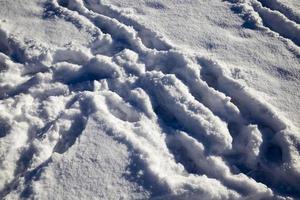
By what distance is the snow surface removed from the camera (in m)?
1.49

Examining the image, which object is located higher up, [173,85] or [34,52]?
[173,85]

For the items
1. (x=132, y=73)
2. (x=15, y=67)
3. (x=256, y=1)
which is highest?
(x=256, y=1)

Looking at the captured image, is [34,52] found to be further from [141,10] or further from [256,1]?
[256,1]

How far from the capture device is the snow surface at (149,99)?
4.89ft

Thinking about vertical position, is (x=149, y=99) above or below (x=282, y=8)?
below

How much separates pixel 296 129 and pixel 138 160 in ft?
2.64

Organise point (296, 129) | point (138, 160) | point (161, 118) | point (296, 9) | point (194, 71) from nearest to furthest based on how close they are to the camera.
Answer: point (138, 160) → point (296, 129) → point (161, 118) → point (194, 71) → point (296, 9)

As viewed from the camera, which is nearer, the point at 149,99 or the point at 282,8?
the point at 149,99

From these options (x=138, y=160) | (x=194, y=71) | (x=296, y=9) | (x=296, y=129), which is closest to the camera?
(x=138, y=160)

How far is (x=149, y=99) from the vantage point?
1.80 metres

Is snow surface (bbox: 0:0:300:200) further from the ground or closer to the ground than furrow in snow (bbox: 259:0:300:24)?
closer to the ground

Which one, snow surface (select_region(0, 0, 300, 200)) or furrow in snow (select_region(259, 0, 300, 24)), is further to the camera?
furrow in snow (select_region(259, 0, 300, 24))

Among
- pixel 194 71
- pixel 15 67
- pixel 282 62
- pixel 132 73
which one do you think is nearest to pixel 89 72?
pixel 132 73

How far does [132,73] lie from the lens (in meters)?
1.93
